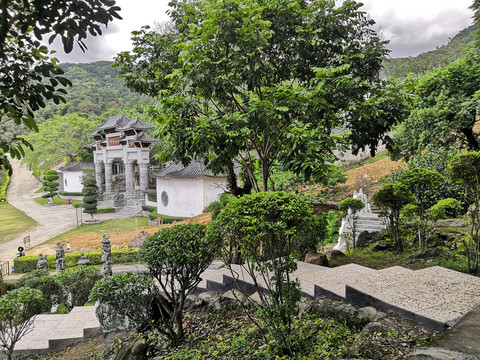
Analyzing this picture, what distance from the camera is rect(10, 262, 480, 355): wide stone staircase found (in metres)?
2.57

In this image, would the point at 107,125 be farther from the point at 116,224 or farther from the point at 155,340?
the point at 155,340

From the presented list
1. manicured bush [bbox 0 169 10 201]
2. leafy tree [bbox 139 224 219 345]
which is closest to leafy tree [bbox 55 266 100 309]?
leafy tree [bbox 139 224 219 345]

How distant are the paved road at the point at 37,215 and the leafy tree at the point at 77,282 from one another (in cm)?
999

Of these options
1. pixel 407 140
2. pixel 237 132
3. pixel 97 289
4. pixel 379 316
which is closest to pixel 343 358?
pixel 379 316

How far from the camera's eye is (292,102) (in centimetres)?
450

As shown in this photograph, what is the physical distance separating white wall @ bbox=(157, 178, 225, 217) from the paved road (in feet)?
18.1

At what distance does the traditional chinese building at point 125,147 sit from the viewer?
23344mm

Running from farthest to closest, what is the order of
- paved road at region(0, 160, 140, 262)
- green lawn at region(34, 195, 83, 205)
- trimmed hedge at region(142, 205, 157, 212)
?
Result: green lawn at region(34, 195, 83, 205)
trimmed hedge at region(142, 205, 157, 212)
paved road at region(0, 160, 140, 262)

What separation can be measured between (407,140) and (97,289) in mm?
12746

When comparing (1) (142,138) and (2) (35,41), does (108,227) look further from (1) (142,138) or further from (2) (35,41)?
(2) (35,41)

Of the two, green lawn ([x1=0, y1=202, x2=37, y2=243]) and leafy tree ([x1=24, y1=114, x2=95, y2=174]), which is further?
leafy tree ([x1=24, y1=114, x2=95, y2=174])

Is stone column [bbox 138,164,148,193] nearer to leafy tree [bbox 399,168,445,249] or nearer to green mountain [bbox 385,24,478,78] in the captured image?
leafy tree [bbox 399,168,445,249]

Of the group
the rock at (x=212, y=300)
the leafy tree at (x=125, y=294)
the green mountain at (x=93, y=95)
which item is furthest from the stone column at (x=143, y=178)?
the leafy tree at (x=125, y=294)

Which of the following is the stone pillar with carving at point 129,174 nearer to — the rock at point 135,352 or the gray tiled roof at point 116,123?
the gray tiled roof at point 116,123
